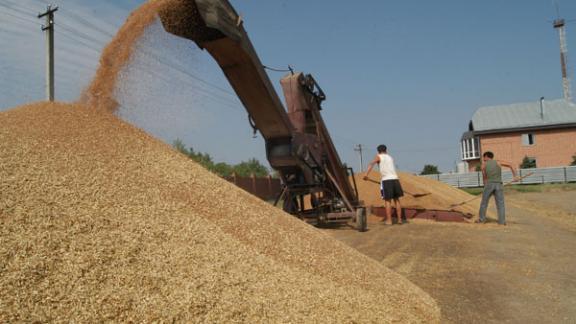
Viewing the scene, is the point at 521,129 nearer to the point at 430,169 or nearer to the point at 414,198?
the point at 430,169

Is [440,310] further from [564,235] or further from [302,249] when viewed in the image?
[564,235]

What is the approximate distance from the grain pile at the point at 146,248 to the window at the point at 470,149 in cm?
3194

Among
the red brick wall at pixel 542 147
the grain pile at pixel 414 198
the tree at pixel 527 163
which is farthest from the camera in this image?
the red brick wall at pixel 542 147

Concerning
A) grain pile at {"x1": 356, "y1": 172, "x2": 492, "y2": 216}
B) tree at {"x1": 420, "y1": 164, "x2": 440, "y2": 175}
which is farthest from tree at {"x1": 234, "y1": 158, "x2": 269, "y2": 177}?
grain pile at {"x1": 356, "y1": 172, "x2": 492, "y2": 216}

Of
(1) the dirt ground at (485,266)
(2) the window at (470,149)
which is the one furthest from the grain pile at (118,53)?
(2) the window at (470,149)

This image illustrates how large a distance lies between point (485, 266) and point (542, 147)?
95.6ft

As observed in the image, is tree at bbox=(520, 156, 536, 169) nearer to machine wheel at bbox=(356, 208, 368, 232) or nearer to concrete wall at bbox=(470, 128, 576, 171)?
concrete wall at bbox=(470, 128, 576, 171)

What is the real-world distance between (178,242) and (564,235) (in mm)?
5899

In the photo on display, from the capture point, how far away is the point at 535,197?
15328mm

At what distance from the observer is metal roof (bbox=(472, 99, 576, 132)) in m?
29.4

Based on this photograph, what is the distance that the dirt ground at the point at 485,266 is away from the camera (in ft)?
9.70

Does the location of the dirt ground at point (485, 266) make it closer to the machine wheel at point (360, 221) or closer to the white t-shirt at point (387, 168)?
the machine wheel at point (360, 221)

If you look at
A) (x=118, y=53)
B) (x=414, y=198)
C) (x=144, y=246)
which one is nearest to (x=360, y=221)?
(x=414, y=198)

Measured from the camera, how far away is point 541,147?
2898 centimetres
